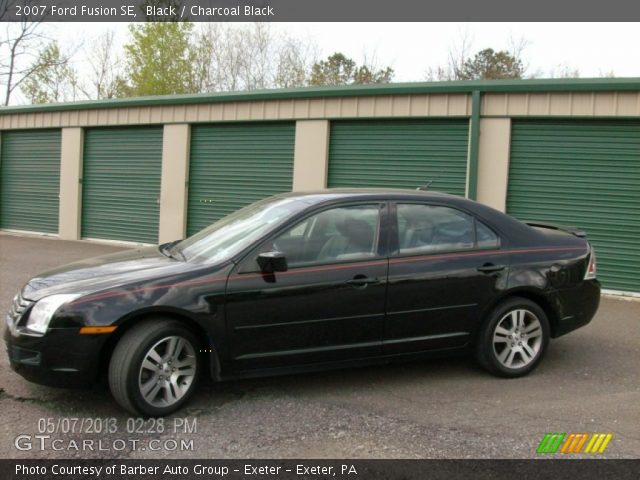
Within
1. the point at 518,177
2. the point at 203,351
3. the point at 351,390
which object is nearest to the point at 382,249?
the point at 351,390

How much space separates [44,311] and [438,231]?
300 cm

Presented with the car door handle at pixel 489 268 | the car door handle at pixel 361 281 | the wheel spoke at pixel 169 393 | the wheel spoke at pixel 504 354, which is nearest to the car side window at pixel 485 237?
the car door handle at pixel 489 268

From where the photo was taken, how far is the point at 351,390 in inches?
176

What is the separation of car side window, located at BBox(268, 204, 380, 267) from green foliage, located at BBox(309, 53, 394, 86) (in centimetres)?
2497

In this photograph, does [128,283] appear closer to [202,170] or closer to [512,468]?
[512,468]

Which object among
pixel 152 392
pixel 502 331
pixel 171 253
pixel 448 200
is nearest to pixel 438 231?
pixel 448 200

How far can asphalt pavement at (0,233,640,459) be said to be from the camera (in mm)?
3469

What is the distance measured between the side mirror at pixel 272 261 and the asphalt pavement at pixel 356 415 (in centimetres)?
101

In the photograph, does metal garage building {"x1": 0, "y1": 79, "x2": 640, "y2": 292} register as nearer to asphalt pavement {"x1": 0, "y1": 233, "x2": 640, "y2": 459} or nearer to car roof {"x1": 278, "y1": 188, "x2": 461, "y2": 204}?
asphalt pavement {"x1": 0, "y1": 233, "x2": 640, "y2": 459}

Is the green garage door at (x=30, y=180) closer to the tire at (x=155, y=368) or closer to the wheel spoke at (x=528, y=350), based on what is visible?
the tire at (x=155, y=368)

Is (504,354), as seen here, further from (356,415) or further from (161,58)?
(161,58)

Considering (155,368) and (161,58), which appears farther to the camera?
(161,58)

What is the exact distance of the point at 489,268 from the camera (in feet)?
15.3

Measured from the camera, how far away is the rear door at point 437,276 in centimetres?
439
